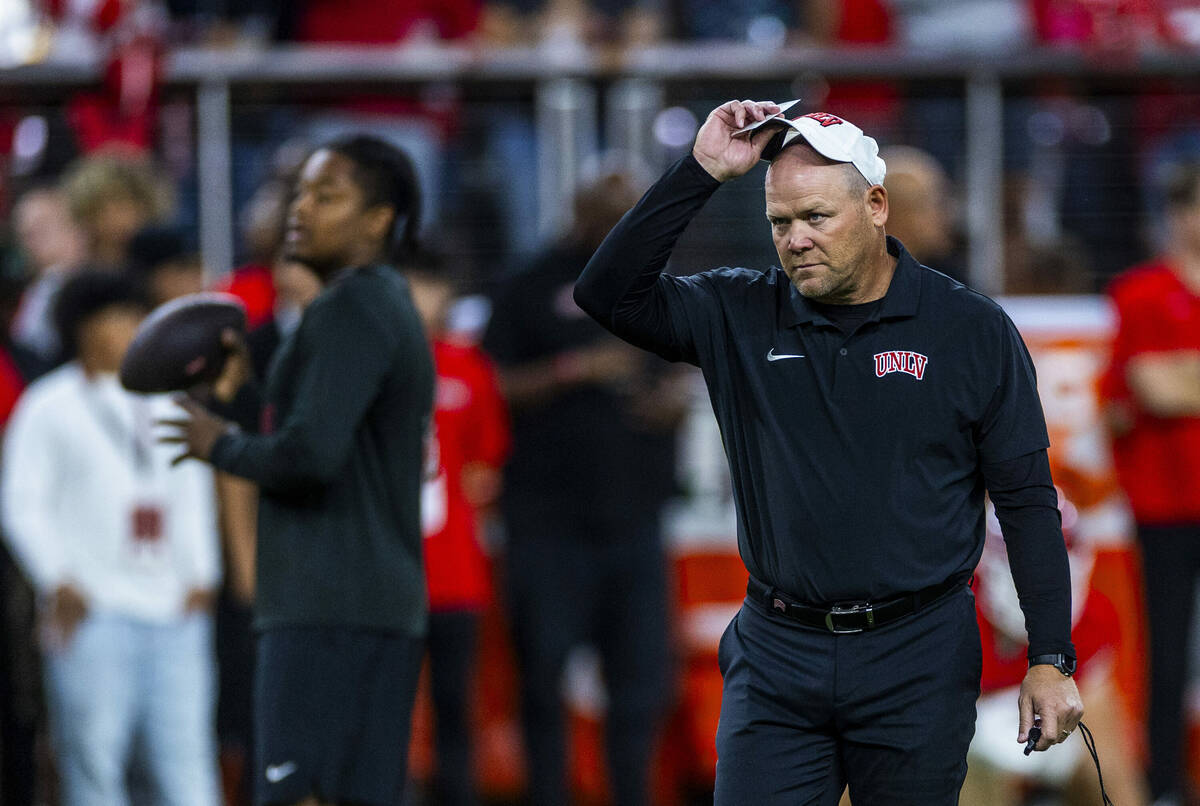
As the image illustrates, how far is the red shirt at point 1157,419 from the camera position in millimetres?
6031

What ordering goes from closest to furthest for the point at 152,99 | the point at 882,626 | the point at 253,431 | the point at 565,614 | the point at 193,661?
the point at 882,626 < the point at 253,431 < the point at 193,661 < the point at 565,614 < the point at 152,99

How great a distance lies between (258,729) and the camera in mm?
3832

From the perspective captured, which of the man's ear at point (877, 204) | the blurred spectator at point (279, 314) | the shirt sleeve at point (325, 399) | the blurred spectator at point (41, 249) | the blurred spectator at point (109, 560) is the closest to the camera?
the man's ear at point (877, 204)

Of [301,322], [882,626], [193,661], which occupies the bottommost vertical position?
[193,661]

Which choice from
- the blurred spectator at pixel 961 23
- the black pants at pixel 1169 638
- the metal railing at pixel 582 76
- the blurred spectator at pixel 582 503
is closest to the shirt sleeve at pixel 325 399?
the blurred spectator at pixel 582 503

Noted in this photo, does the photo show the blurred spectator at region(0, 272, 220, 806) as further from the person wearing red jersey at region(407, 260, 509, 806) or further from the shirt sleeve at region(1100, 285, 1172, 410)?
the shirt sleeve at region(1100, 285, 1172, 410)

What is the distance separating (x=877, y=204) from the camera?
337cm

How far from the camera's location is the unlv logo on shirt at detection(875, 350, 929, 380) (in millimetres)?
3295

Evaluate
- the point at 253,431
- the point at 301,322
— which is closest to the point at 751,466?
the point at 301,322

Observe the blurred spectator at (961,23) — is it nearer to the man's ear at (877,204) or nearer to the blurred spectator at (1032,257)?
the blurred spectator at (1032,257)

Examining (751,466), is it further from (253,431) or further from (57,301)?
(57,301)

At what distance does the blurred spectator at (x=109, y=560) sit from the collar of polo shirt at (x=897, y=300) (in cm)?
256

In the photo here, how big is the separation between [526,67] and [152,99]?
147 cm

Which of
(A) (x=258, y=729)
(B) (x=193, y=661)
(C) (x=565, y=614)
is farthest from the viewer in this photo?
(C) (x=565, y=614)
